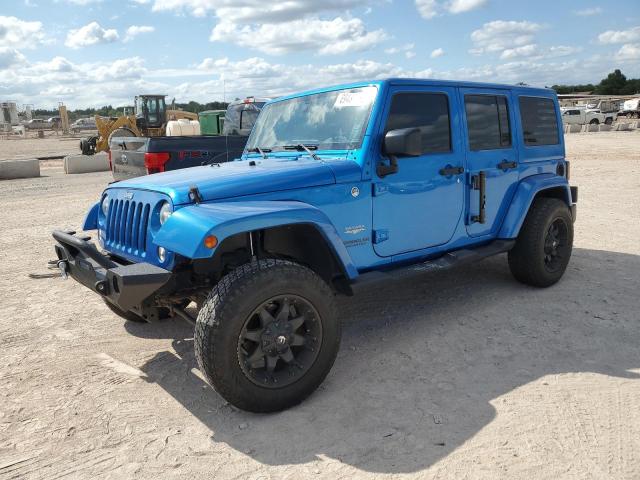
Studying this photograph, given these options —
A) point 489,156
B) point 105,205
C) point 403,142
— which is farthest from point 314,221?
point 489,156

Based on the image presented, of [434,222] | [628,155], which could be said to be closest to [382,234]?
[434,222]

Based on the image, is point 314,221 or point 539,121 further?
point 539,121

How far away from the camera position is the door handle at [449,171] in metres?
4.14

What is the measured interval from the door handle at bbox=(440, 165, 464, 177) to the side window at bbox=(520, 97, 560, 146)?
117 centimetres

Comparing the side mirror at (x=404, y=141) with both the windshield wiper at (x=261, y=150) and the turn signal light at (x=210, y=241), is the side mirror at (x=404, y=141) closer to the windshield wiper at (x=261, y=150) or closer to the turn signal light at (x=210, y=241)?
the windshield wiper at (x=261, y=150)

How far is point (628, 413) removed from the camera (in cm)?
296

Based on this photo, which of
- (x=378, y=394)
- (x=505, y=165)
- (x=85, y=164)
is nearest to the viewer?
(x=378, y=394)

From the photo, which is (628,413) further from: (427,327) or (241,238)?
(241,238)

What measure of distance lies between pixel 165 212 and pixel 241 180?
0.50 meters

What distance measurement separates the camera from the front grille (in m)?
3.32

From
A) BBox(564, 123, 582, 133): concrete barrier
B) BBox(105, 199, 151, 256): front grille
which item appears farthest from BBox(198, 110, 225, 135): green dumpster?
BBox(564, 123, 582, 133): concrete barrier

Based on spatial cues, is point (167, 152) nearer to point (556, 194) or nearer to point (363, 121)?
point (363, 121)

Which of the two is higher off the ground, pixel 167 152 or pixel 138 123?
pixel 138 123

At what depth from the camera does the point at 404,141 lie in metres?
3.46
